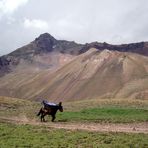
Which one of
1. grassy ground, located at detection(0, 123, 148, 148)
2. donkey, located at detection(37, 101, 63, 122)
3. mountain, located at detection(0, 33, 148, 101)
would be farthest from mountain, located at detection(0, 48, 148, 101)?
grassy ground, located at detection(0, 123, 148, 148)

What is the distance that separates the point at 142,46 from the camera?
7387 inches

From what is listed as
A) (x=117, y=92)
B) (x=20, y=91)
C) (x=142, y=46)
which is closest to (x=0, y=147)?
(x=117, y=92)

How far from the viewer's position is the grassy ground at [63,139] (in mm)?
22938

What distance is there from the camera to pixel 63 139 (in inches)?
983

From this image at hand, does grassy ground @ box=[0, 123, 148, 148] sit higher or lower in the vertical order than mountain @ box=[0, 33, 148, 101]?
lower

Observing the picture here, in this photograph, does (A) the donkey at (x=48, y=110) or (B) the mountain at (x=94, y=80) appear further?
(B) the mountain at (x=94, y=80)

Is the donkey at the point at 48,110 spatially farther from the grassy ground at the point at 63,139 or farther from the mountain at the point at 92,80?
the mountain at the point at 92,80

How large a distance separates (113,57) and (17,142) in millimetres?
124262

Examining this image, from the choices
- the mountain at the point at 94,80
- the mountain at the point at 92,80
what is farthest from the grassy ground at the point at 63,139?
the mountain at the point at 94,80

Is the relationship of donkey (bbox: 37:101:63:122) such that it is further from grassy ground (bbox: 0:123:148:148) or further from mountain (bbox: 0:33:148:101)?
mountain (bbox: 0:33:148:101)

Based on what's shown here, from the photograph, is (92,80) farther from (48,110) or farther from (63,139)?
(63,139)

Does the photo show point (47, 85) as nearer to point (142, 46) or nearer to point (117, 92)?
point (117, 92)

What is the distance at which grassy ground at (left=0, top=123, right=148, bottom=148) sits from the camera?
75.3ft

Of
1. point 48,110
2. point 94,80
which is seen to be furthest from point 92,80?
point 48,110
